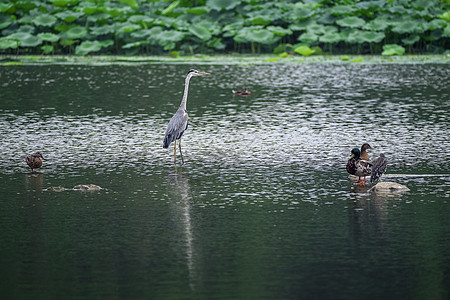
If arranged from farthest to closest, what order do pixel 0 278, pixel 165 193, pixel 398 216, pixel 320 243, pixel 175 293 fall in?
pixel 165 193, pixel 398 216, pixel 320 243, pixel 0 278, pixel 175 293

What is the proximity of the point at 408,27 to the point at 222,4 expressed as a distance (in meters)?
7.61

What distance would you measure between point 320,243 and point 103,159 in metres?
4.92

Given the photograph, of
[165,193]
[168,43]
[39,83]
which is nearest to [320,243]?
[165,193]

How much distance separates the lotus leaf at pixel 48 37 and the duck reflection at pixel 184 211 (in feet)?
74.6

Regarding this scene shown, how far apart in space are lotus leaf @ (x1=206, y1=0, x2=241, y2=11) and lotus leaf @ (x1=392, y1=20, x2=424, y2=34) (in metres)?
6.58

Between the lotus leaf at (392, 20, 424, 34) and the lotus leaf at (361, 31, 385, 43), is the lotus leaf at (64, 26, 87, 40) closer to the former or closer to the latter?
the lotus leaf at (361, 31, 385, 43)

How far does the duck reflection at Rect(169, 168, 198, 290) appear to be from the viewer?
6.65 metres

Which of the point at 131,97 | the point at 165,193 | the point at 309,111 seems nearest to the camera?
the point at 165,193

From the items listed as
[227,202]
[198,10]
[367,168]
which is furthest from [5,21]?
[227,202]

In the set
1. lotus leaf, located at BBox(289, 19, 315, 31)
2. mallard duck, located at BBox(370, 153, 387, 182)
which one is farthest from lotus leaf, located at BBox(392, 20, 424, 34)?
mallard duck, located at BBox(370, 153, 387, 182)

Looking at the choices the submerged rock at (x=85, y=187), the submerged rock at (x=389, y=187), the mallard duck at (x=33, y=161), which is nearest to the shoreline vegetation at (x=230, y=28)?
the mallard duck at (x=33, y=161)

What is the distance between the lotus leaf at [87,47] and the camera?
3155 cm

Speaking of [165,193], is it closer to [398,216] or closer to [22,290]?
[398,216]

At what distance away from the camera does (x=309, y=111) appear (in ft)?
52.5
